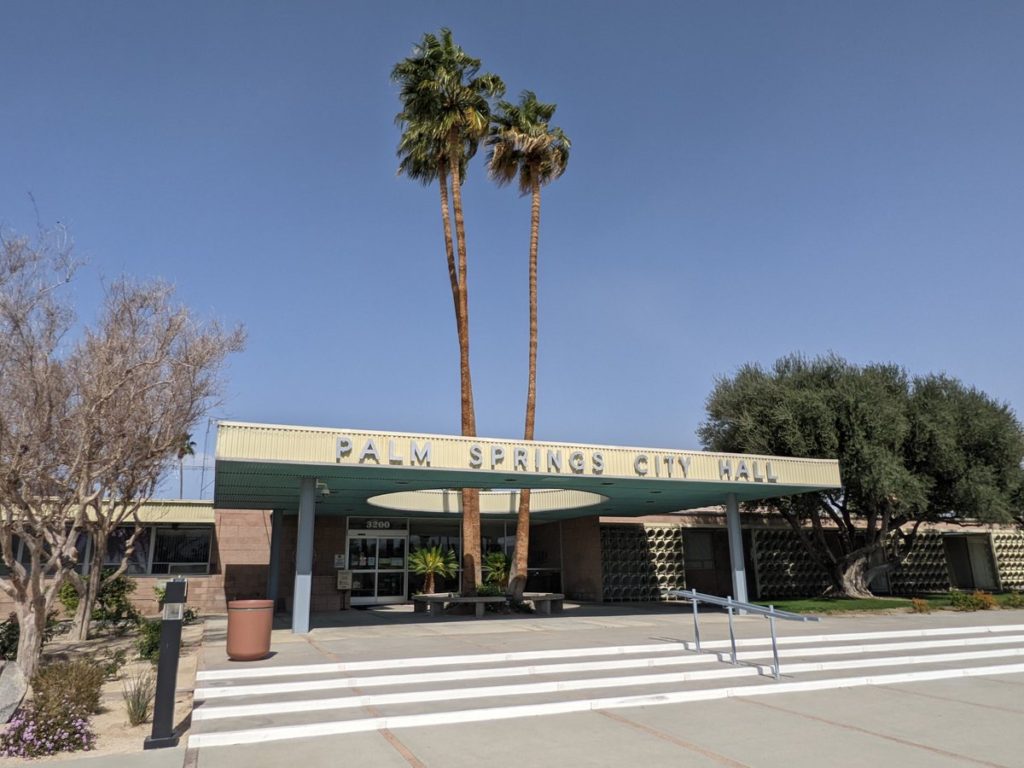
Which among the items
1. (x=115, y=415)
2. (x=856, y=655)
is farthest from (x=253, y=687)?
(x=856, y=655)

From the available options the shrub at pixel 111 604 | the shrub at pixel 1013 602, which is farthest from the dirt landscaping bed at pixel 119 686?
the shrub at pixel 1013 602

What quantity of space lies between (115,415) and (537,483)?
962 cm

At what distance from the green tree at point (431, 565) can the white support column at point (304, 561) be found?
9.95 metres

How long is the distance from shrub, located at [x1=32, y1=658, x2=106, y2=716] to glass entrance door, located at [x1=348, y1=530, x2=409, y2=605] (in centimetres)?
1581

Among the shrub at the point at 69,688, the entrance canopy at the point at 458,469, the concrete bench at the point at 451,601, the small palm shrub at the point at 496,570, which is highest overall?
the entrance canopy at the point at 458,469

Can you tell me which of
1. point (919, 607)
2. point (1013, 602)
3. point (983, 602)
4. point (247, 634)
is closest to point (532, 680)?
point (247, 634)

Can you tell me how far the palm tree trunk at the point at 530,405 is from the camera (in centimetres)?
2173

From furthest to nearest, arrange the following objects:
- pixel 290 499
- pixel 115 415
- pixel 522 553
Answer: pixel 522 553
pixel 290 499
pixel 115 415

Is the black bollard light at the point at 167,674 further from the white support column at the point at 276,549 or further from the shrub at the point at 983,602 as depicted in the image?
the shrub at the point at 983,602

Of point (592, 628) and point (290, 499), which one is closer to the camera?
point (592, 628)

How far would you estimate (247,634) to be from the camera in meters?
10.7

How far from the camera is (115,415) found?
13805 millimetres

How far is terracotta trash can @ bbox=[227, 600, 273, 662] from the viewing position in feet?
34.9

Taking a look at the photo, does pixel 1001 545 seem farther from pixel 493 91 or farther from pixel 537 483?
pixel 493 91
